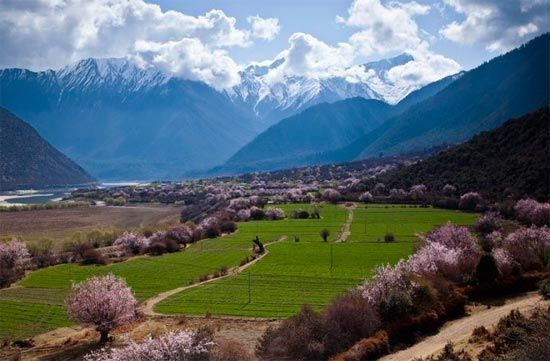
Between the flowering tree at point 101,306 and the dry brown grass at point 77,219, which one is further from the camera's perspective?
the dry brown grass at point 77,219

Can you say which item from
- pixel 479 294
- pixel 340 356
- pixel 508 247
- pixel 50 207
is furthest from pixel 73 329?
pixel 50 207

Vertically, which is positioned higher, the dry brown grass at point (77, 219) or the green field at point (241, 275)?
the dry brown grass at point (77, 219)

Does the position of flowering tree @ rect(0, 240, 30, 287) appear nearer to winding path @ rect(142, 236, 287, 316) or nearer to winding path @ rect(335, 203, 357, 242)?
winding path @ rect(142, 236, 287, 316)

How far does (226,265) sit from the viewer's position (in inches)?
2589

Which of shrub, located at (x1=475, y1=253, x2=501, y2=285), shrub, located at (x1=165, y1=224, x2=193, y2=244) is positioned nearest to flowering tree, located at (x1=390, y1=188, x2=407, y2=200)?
shrub, located at (x1=165, y1=224, x2=193, y2=244)

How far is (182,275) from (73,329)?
19932 millimetres

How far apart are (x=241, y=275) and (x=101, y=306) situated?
2160 cm

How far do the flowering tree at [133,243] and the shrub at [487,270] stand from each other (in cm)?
5473

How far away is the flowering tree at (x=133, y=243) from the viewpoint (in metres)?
82.7

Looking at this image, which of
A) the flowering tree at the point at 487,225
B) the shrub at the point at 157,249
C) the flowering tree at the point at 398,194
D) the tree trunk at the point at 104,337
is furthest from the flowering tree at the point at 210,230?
the tree trunk at the point at 104,337

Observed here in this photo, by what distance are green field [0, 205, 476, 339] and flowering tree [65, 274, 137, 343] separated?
5565 millimetres

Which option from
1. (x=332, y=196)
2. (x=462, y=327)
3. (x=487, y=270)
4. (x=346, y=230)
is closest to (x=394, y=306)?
(x=462, y=327)

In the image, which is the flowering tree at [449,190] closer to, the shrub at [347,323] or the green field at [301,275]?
the green field at [301,275]

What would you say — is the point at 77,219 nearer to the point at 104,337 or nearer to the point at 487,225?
the point at 487,225
